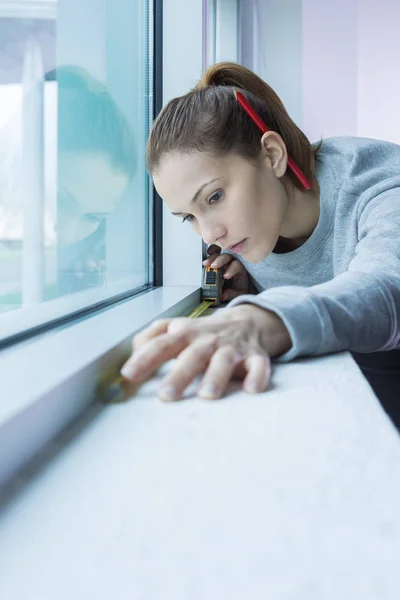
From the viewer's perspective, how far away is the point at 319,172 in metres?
0.93

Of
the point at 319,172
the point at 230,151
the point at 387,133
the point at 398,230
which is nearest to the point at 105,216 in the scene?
the point at 230,151

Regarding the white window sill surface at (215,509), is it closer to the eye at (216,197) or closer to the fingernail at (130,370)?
the fingernail at (130,370)

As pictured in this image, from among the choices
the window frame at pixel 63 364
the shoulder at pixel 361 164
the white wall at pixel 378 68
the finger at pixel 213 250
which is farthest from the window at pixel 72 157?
the white wall at pixel 378 68

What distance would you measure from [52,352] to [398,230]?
40cm

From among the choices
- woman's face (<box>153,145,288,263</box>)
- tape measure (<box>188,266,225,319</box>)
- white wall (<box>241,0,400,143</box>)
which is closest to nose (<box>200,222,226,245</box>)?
woman's face (<box>153,145,288,263</box>)

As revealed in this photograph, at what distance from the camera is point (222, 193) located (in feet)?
2.48

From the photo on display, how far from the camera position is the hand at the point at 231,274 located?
40.9 inches

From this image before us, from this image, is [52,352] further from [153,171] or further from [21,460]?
[153,171]

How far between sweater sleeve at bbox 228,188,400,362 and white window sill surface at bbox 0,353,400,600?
0.30 ft

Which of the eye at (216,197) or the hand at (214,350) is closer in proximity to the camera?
the hand at (214,350)

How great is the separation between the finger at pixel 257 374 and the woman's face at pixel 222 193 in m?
0.41

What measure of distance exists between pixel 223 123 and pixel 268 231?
186mm

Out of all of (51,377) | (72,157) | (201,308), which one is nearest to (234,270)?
(201,308)

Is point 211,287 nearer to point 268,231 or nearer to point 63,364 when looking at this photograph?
point 268,231
